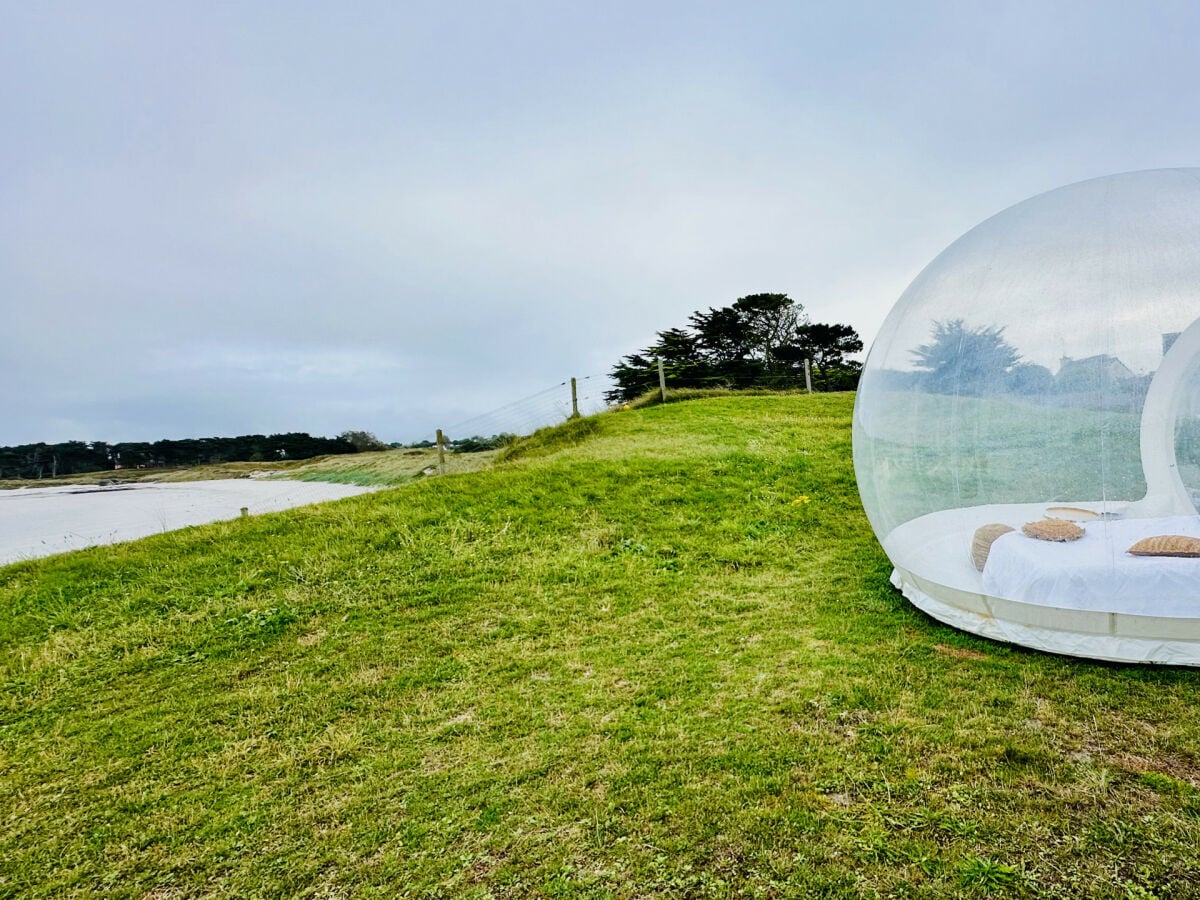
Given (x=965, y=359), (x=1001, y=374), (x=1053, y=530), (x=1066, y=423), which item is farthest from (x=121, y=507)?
(x=1066, y=423)

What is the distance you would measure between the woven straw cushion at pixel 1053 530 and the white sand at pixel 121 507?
10.1m

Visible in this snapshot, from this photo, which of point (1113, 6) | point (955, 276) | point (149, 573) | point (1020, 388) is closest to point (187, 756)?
point (149, 573)

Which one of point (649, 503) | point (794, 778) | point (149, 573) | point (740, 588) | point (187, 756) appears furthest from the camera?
point (649, 503)

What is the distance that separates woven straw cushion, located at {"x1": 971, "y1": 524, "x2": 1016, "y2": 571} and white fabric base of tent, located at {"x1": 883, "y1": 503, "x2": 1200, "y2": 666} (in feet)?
0.23

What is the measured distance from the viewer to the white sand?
8.80 m

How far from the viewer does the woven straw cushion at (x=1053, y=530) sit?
410cm

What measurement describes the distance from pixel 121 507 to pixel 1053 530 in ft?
49.0

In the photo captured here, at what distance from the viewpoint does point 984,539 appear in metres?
4.59

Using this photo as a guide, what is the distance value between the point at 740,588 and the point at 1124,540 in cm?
326

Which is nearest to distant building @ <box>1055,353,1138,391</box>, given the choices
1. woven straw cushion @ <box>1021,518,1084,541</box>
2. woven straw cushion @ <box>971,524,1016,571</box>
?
woven straw cushion @ <box>1021,518,1084,541</box>

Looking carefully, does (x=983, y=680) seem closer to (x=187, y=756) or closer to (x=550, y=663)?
(x=550, y=663)

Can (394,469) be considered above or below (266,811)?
above

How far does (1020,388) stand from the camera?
4223 mm

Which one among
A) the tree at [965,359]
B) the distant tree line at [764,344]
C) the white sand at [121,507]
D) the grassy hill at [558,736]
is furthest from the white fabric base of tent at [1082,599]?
the distant tree line at [764,344]
